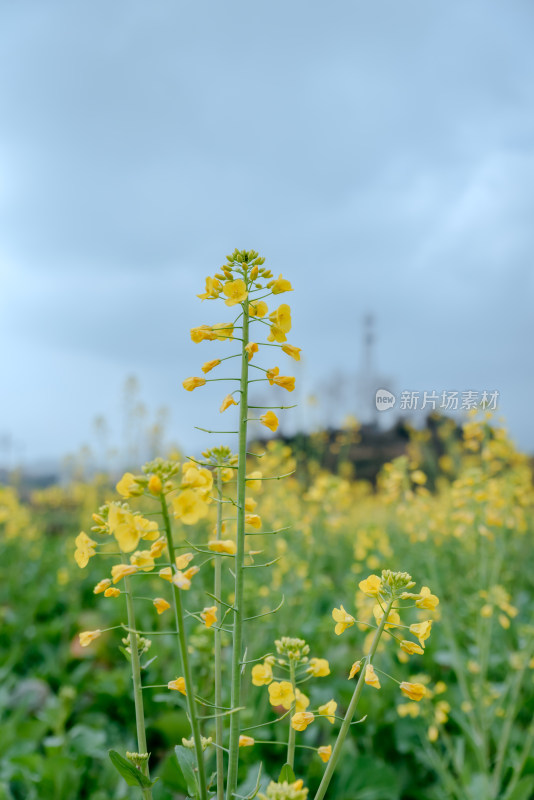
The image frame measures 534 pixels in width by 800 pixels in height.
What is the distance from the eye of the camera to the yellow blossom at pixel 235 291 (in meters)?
1.10

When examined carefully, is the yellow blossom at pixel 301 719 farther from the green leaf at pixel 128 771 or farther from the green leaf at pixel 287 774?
the green leaf at pixel 128 771

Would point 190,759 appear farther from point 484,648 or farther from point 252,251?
point 484,648

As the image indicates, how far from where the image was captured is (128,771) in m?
1.00

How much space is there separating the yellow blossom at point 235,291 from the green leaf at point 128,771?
760 millimetres

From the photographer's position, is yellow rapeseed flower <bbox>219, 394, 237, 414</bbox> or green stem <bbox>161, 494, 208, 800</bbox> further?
yellow rapeseed flower <bbox>219, 394, 237, 414</bbox>

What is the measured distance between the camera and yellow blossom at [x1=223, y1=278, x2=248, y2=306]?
3.61 ft

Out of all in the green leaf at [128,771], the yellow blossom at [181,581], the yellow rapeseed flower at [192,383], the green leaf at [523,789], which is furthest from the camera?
the green leaf at [523,789]

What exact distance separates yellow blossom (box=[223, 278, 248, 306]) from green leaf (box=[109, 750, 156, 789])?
76 cm

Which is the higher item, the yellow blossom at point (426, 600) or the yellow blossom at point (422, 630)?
the yellow blossom at point (426, 600)

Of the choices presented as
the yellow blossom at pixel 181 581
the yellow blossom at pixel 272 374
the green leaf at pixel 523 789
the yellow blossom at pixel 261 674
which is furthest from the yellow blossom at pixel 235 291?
the green leaf at pixel 523 789

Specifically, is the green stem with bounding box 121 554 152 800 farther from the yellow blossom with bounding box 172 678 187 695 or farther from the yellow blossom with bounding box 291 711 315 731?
the yellow blossom with bounding box 291 711 315 731

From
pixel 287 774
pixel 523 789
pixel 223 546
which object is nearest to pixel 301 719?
pixel 287 774

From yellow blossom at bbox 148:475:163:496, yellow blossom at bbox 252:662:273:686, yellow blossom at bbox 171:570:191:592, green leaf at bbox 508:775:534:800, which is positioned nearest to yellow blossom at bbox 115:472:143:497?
yellow blossom at bbox 148:475:163:496

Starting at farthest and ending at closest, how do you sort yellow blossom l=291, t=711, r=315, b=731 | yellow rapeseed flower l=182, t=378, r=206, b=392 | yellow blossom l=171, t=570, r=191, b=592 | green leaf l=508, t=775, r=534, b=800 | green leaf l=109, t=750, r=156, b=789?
green leaf l=508, t=775, r=534, b=800 → yellow rapeseed flower l=182, t=378, r=206, b=392 → yellow blossom l=291, t=711, r=315, b=731 → green leaf l=109, t=750, r=156, b=789 → yellow blossom l=171, t=570, r=191, b=592
